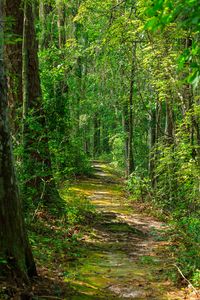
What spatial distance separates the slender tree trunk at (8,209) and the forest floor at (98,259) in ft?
1.12

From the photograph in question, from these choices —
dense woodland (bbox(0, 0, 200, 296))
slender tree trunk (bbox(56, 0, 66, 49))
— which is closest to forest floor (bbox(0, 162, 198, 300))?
dense woodland (bbox(0, 0, 200, 296))

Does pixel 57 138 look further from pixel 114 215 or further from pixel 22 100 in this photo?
pixel 114 215

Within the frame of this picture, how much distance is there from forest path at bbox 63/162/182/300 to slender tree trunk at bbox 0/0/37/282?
3.35 feet

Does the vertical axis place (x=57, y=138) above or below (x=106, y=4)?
below

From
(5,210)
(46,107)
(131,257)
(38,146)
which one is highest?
(46,107)

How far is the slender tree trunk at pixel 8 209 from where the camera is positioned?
5176 millimetres

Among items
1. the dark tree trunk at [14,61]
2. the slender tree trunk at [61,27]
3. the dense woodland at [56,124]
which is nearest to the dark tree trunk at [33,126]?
the dense woodland at [56,124]

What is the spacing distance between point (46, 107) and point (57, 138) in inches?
32.4

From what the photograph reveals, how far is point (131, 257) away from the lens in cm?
873

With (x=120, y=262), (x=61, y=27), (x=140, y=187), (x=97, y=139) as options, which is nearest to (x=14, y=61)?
(x=120, y=262)

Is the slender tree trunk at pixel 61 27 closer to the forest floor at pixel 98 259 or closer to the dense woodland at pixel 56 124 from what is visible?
the dense woodland at pixel 56 124

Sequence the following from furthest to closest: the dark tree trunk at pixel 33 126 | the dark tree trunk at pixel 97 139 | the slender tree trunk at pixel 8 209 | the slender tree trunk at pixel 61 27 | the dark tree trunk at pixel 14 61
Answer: the dark tree trunk at pixel 97 139
the slender tree trunk at pixel 61 27
the dark tree trunk at pixel 14 61
the dark tree trunk at pixel 33 126
the slender tree trunk at pixel 8 209

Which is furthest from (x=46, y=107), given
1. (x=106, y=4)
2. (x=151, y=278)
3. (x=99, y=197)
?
(x=99, y=197)

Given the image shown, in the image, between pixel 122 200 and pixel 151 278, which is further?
pixel 122 200
